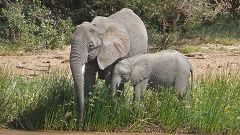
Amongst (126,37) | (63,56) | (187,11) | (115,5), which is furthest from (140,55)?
(115,5)

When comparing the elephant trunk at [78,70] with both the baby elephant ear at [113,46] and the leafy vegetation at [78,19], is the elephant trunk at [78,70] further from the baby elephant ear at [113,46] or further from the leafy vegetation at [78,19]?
the leafy vegetation at [78,19]

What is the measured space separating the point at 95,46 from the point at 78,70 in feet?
1.81

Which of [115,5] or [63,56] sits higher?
[115,5]

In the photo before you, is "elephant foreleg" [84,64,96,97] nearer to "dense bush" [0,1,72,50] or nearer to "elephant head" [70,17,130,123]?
"elephant head" [70,17,130,123]

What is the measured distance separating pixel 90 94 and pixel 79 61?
0.73 metres

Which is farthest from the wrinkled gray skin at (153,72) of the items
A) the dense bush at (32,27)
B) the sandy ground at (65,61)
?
the dense bush at (32,27)

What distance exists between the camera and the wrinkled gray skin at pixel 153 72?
10445 mm

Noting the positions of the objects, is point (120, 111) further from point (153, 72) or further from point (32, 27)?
point (32, 27)

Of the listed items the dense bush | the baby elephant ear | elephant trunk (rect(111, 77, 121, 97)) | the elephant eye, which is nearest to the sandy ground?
the dense bush

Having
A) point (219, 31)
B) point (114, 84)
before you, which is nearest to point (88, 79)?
point (114, 84)

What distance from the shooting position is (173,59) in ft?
35.4

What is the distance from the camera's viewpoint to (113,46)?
10422mm

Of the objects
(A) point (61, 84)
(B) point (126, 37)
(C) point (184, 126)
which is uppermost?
(B) point (126, 37)

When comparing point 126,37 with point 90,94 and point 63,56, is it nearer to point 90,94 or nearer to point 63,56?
point 90,94
